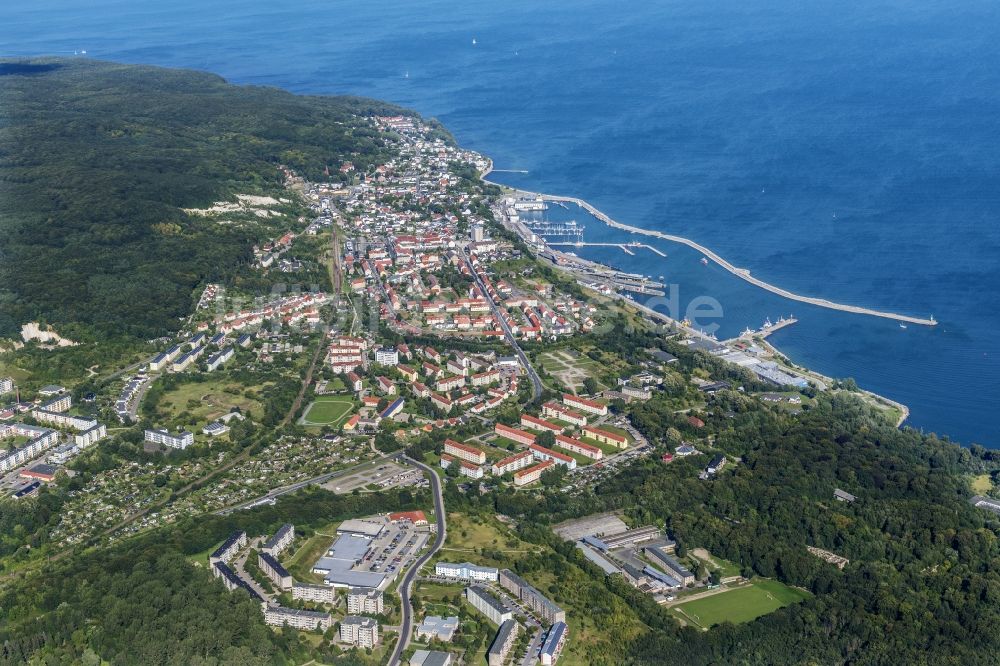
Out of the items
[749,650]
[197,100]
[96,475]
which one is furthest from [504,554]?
[197,100]

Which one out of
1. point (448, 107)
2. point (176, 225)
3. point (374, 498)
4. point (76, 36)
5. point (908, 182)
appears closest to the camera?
point (374, 498)

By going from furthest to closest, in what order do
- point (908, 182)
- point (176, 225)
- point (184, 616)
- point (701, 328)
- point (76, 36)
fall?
point (76, 36) < point (908, 182) < point (176, 225) < point (701, 328) < point (184, 616)

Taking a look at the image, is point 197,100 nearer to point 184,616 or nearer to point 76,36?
point 76,36

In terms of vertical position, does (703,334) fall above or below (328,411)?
below

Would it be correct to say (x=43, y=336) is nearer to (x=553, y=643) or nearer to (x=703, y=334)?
(x=703, y=334)

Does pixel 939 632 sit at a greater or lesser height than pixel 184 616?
lesser

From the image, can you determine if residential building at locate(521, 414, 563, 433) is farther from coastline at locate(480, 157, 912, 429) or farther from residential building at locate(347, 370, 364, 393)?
coastline at locate(480, 157, 912, 429)

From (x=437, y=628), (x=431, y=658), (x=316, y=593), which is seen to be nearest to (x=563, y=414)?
(x=316, y=593)
